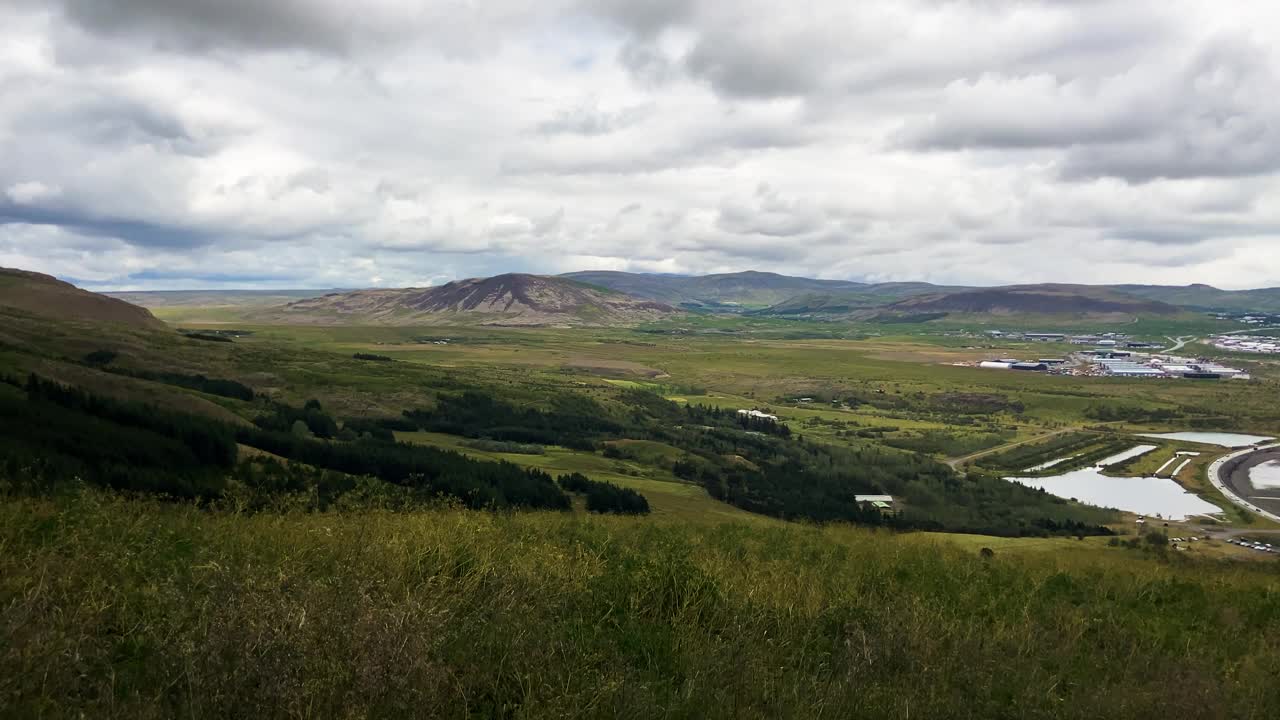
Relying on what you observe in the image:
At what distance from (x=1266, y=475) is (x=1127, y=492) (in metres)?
29.1

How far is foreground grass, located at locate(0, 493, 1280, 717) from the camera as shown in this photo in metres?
5.72

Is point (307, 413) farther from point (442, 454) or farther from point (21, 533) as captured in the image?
point (21, 533)

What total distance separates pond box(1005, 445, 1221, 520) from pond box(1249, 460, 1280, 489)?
11537 millimetres

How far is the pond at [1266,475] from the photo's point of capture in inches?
4077

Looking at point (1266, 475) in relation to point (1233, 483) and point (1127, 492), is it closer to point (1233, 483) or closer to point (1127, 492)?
point (1233, 483)

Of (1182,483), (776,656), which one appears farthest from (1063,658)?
(1182,483)

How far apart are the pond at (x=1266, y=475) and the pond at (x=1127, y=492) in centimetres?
1154

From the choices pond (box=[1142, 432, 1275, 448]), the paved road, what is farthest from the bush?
pond (box=[1142, 432, 1275, 448])

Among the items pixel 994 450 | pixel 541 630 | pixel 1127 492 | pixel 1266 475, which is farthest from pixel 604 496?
pixel 1266 475

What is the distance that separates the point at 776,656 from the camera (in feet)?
26.6

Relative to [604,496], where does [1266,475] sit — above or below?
below

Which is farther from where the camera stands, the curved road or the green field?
the curved road

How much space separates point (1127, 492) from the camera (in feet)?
338

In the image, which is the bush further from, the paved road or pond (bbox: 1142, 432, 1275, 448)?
pond (bbox: 1142, 432, 1275, 448)
